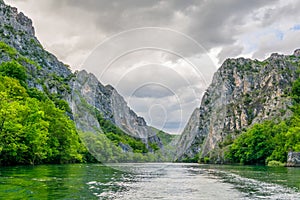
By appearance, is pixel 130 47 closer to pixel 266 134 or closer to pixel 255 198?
pixel 255 198

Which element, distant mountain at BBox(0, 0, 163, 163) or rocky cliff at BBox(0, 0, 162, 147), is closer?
rocky cliff at BBox(0, 0, 162, 147)

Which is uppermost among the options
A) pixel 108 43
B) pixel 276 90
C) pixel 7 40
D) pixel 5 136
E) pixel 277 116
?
pixel 7 40

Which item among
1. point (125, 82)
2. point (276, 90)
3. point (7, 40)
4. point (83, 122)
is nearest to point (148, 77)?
point (125, 82)

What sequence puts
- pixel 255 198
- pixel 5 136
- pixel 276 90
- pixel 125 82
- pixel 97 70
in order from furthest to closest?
1. pixel 276 90
2. pixel 5 136
3. pixel 125 82
4. pixel 97 70
5. pixel 255 198

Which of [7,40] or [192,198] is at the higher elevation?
[7,40]

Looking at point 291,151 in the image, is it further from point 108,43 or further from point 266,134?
point 108,43

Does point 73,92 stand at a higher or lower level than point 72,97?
lower

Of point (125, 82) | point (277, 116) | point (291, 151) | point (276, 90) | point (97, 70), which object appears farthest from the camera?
point (276, 90)

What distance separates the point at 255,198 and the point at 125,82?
29.3m

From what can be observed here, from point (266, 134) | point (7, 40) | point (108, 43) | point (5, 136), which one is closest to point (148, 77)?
point (108, 43)

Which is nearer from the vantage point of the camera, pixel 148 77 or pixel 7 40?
pixel 148 77

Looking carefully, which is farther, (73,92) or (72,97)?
(72,97)

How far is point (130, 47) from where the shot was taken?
51.7 m

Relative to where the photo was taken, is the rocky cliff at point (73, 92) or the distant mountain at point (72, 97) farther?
the distant mountain at point (72, 97)
